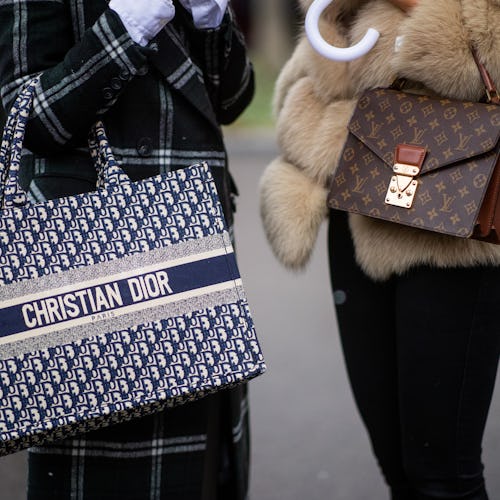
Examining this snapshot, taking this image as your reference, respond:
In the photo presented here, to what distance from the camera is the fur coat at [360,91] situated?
169cm

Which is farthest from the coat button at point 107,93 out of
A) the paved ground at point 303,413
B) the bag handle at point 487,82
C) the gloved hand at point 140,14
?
the paved ground at point 303,413

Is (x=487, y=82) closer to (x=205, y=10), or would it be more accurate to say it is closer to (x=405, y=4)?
(x=405, y=4)

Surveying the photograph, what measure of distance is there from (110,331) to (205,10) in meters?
0.71

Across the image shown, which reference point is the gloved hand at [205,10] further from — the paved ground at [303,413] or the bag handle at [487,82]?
the paved ground at [303,413]

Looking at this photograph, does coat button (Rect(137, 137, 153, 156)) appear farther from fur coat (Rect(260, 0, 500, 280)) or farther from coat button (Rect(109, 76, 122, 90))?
fur coat (Rect(260, 0, 500, 280))

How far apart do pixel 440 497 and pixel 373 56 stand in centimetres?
98

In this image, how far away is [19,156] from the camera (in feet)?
5.35

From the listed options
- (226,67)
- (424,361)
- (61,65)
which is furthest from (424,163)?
(61,65)

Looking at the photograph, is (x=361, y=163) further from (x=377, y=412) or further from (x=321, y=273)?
(x=321, y=273)

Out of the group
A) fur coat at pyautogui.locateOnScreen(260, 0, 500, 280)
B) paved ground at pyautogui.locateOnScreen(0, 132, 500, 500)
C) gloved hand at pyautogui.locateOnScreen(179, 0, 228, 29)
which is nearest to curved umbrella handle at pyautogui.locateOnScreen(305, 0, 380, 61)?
fur coat at pyautogui.locateOnScreen(260, 0, 500, 280)

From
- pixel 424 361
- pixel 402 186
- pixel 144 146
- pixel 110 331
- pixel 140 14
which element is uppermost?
pixel 140 14

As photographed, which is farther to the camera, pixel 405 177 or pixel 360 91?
pixel 360 91

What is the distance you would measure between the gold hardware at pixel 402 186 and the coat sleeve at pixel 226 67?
0.48m

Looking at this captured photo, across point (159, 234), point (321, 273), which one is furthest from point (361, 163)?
point (321, 273)
